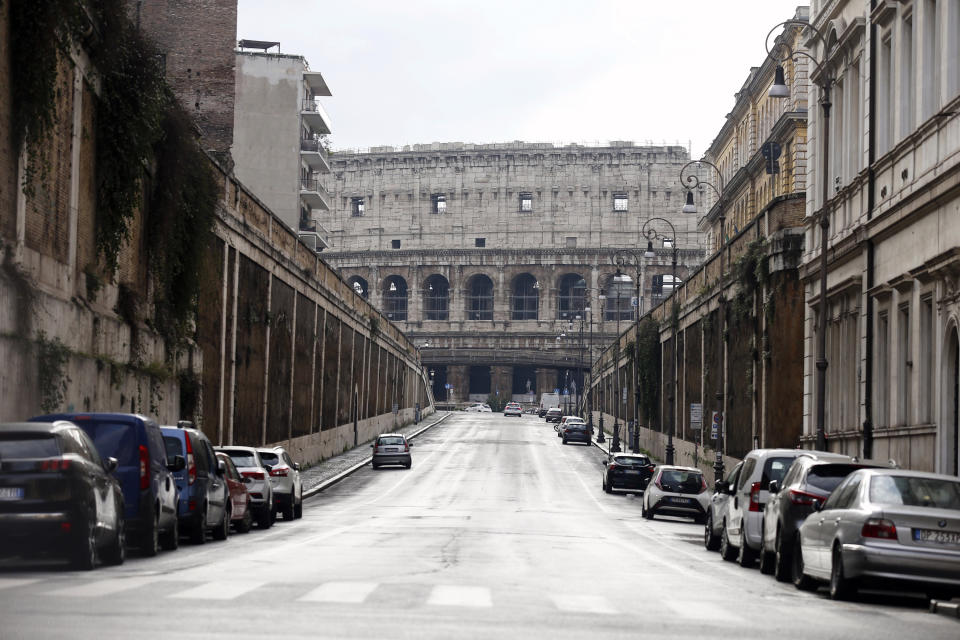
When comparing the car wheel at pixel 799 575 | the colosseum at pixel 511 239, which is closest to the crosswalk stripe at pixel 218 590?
the car wheel at pixel 799 575

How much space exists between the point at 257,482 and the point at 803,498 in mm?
14129

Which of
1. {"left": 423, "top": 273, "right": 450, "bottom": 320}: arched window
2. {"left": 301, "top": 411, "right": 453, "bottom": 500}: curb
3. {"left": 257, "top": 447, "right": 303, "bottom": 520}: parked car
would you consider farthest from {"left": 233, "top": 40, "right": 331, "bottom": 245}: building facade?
{"left": 423, "top": 273, "right": 450, "bottom": 320}: arched window

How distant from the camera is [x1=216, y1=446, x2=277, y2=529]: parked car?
29906mm

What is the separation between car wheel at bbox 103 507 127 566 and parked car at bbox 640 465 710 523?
21.9 m

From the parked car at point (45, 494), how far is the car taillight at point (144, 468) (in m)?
2.91

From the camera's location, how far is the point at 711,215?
92562 mm

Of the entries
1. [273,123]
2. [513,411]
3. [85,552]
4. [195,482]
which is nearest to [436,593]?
[85,552]

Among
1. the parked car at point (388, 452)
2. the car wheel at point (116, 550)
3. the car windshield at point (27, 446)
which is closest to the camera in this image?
the car windshield at point (27, 446)

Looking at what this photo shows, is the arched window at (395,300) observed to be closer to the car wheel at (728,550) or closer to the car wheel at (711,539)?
the car wheel at (711,539)

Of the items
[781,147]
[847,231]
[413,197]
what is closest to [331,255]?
[413,197]

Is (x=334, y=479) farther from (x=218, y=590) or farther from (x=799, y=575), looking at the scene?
(x=218, y=590)

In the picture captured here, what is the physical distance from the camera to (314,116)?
89.9 meters

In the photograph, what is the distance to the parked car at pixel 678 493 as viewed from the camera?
1486 inches

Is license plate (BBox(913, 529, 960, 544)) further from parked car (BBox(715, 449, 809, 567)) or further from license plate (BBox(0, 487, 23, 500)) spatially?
license plate (BBox(0, 487, 23, 500))
